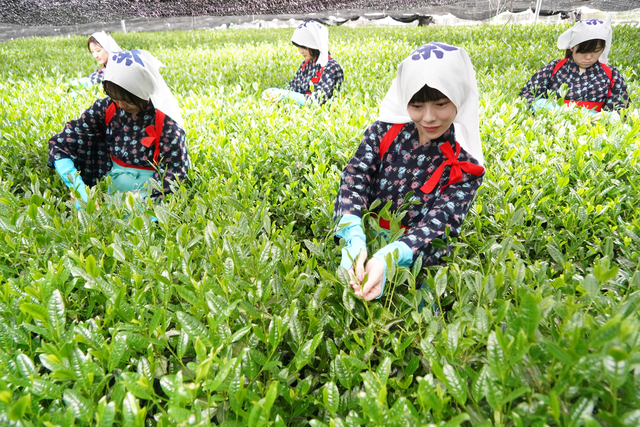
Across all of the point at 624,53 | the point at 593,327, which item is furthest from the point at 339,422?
the point at 624,53

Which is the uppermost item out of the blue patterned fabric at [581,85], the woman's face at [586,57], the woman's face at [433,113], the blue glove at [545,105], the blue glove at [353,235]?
the woman's face at [586,57]

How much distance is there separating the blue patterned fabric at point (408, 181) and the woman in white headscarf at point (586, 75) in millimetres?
2563

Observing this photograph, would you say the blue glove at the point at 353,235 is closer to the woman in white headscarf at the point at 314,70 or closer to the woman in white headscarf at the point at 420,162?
the woman in white headscarf at the point at 420,162

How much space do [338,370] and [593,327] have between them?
0.56 metres

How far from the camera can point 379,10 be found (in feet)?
75.8

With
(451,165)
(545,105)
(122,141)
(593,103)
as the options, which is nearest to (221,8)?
(593,103)

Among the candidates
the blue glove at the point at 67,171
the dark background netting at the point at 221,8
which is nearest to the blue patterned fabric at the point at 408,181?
the blue glove at the point at 67,171

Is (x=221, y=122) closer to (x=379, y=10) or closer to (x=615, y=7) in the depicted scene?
(x=615, y=7)

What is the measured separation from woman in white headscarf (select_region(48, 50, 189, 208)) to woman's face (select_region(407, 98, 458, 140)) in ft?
4.64

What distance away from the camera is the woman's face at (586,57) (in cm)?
391

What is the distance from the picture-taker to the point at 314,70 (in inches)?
195

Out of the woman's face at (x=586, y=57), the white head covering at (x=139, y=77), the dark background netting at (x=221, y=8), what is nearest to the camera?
the white head covering at (x=139, y=77)

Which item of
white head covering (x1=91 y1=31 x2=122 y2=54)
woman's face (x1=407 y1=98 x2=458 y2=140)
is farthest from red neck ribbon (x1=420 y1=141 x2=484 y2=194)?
white head covering (x1=91 y1=31 x2=122 y2=54)

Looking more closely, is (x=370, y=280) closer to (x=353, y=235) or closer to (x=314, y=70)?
(x=353, y=235)
